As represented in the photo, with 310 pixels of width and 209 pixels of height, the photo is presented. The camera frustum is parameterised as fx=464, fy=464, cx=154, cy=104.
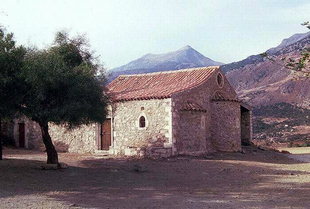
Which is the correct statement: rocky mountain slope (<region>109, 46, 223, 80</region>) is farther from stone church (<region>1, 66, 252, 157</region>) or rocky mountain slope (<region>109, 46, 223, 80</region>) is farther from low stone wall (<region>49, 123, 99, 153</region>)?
low stone wall (<region>49, 123, 99, 153</region>)

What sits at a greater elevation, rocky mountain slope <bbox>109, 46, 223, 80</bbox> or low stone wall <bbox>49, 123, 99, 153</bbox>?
rocky mountain slope <bbox>109, 46, 223, 80</bbox>

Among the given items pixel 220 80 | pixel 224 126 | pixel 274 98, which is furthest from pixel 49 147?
pixel 274 98

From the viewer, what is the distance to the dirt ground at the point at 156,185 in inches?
457

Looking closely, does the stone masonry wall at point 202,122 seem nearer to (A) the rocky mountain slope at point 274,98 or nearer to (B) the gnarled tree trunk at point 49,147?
(B) the gnarled tree trunk at point 49,147

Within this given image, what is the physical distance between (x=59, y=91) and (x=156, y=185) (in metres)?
4.80

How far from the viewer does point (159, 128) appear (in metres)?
23.4

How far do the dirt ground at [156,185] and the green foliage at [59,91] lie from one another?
217 centimetres

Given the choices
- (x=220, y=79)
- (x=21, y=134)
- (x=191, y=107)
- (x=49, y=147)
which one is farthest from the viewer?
(x=21, y=134)

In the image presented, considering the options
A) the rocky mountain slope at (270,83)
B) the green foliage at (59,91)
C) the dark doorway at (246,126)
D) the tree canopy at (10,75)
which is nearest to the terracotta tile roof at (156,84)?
the dark doorway at (246,126)

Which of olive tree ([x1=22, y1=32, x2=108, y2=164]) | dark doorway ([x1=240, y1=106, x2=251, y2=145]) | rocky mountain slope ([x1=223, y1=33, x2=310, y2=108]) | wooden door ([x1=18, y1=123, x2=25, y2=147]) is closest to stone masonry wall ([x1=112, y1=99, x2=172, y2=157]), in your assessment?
olive tree ([x1=22, y1=32, x2=108, y2=164])

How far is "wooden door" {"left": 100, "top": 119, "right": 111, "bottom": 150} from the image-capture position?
2597 cm

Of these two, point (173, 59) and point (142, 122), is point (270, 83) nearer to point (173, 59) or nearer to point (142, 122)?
point (173, 59)

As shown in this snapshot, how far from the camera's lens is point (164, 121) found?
23.2 meters

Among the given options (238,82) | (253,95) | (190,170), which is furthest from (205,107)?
(238,82)
